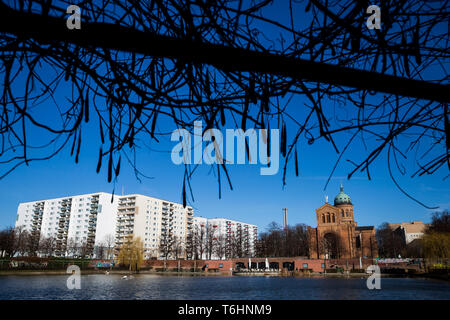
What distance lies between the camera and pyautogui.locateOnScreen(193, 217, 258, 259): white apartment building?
8134 cm

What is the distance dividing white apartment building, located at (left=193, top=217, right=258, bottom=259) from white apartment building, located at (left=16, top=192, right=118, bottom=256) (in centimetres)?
2468

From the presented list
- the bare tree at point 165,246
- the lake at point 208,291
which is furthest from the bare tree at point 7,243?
the lake at point 208,291

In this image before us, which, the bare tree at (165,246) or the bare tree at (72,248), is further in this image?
the bare tree at (72,248)

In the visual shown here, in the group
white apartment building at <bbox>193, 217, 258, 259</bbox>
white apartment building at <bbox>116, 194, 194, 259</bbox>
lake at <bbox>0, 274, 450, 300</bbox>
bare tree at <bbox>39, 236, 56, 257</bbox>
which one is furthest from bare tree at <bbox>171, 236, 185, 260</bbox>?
lake at <bbox>0, 274, 450, 300</bbox>

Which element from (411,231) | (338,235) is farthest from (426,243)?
(411,231)

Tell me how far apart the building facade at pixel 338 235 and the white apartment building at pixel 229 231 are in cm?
2639

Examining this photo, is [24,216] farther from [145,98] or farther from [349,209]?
[145,98]

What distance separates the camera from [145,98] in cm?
116

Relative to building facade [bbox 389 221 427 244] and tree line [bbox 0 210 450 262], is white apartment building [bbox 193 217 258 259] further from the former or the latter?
building facade [bbox 389 221 427 244]

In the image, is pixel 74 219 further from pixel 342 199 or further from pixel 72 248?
pixel 342 199

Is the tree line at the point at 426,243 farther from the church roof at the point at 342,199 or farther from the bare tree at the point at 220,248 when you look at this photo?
the bare tree at the point at 220,248

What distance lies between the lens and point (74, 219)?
7906cm

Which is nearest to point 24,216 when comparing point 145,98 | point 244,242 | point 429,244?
point 244,242

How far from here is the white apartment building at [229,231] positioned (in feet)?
267
